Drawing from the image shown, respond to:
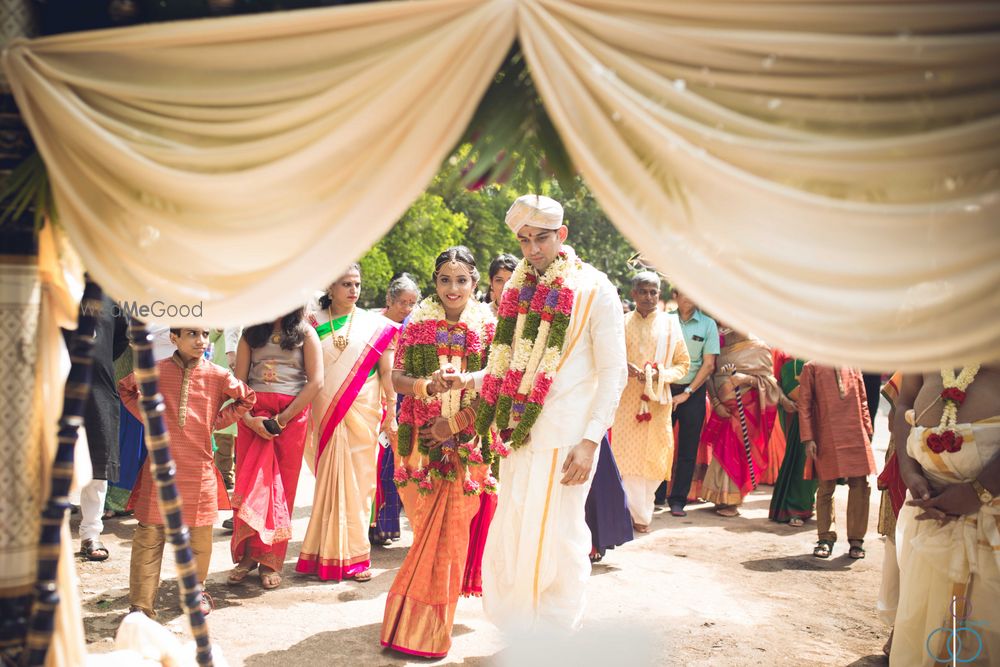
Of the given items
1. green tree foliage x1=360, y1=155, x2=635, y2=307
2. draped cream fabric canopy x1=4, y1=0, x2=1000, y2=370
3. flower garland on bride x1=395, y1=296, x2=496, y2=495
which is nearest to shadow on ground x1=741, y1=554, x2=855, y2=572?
flower garland on bride x1=395, y1=296, x2=496, y2=495

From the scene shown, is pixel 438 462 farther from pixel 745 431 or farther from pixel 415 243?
pixel 415 243

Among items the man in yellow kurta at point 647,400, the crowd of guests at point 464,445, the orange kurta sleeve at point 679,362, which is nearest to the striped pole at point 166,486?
the crowd of guests at point 464,445

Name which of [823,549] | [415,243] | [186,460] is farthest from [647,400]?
[415,243]

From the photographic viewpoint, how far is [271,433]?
19.2 ft

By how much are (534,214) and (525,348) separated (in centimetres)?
71

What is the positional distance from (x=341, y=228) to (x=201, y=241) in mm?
496

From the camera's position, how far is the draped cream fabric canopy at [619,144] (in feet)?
7.67

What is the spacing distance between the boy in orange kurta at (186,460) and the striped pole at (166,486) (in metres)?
1.87

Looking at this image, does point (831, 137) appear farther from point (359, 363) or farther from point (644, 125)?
point (359, 363)

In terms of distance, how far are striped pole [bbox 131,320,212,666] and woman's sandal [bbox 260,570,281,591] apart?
2.88 meters

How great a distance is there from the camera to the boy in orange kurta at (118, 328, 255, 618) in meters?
4.99

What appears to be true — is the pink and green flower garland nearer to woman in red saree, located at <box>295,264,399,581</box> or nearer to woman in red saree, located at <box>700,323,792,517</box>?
woman in red saree, located at <box>295,264,399,581</box>

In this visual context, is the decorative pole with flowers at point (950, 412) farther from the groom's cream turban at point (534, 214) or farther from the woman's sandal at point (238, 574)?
the woman's sandal at point (238, 574)

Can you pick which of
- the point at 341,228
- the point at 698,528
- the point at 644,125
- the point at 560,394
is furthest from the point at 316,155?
the point at 698,528
